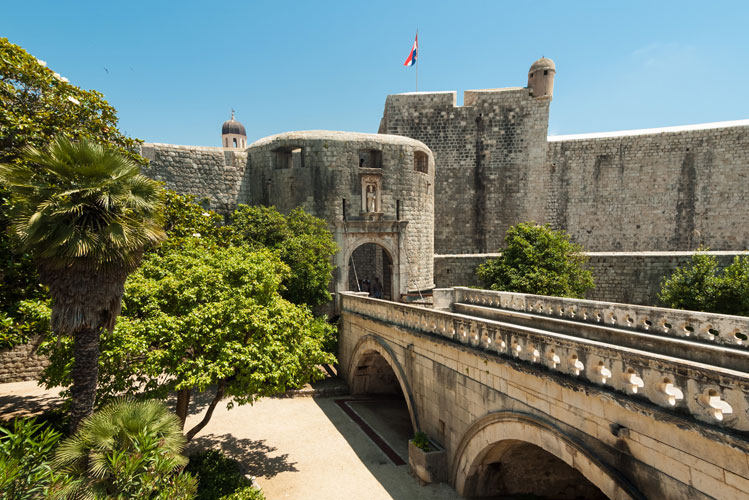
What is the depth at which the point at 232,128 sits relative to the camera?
66062mm

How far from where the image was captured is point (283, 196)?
21266 mm

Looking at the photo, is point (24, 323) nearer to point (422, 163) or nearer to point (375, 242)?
point (375, 242)

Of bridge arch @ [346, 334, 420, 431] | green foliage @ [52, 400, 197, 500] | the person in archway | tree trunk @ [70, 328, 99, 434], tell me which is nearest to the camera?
green foliage @ [52, 400, 197, 500]

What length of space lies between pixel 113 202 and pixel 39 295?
5.19 meters

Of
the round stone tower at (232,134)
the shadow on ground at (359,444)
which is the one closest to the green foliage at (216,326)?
the shadow on ground at (359,444)

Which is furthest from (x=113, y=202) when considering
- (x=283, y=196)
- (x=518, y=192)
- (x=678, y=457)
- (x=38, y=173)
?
(x=518, y=192)

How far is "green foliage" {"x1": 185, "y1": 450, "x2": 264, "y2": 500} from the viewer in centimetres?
961

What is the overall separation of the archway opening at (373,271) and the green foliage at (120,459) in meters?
15.7

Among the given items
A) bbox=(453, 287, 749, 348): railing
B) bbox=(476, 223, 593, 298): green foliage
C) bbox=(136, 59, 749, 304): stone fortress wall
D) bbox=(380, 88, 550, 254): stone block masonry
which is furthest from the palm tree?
bbox=(380, 88, 550, 254): stone block masonry

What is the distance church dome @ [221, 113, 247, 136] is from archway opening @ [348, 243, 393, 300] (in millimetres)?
45259

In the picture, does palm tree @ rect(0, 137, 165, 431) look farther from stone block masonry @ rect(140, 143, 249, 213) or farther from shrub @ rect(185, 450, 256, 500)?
stone block masonry @ rect(140, 143, 249, 213)

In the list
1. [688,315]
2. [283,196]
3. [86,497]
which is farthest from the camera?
[283,196]

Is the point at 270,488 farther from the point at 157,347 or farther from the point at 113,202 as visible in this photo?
the point at 113,202

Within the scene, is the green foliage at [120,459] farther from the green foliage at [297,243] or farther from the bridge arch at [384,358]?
A: the green foliage at [297,243]
